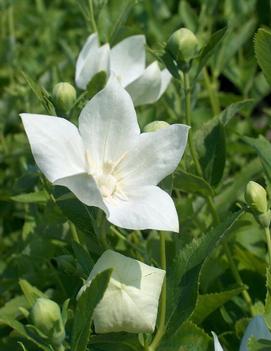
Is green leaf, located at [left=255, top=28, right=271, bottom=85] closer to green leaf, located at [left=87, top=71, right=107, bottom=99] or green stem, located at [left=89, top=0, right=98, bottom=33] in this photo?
green leaf, located at [left=87, top=71, right=107, bottom=99]

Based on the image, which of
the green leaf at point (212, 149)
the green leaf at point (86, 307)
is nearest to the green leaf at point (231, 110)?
the green leaf at point (212, 149)

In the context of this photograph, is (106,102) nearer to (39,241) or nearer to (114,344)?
(114,344)

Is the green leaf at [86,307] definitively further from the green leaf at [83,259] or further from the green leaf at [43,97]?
the green leaf at [43,97]

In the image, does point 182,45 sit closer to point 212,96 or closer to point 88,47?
point 88,47

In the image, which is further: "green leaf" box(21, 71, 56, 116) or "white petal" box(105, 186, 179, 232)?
"green leaf" box(21, 71, 56, 116)

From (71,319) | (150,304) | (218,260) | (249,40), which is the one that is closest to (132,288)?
(150,304)

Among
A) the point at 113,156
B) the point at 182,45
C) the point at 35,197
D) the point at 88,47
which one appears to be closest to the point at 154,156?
the point at 113,156

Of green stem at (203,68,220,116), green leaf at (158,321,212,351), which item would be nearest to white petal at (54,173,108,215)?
green leaf at (158,321,212,351)
